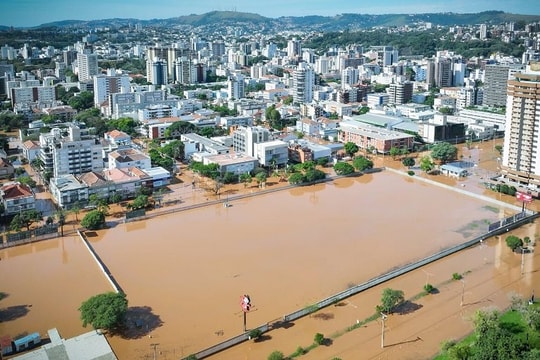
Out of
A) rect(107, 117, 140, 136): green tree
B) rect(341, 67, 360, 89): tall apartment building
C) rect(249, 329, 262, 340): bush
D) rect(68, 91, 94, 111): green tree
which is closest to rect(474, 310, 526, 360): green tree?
rect(249, 329, 262, 340): bush

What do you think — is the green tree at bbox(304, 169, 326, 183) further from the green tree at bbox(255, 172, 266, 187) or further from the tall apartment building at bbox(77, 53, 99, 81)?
the tall apartment building at bbox(77, 53, 99, 81)

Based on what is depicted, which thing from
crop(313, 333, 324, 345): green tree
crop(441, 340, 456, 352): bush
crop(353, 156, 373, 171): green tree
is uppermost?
crop(353, 156, 373, 171): green tree

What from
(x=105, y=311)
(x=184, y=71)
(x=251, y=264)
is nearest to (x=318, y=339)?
(x=251, y=264)

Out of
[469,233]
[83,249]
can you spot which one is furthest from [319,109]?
[83,249]

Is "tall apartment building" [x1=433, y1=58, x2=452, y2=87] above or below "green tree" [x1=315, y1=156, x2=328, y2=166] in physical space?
above

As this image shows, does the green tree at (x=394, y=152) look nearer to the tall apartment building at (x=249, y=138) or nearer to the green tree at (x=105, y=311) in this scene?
the tall apartment building at (x=249, y=138)

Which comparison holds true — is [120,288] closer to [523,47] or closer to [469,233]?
[469,233]
